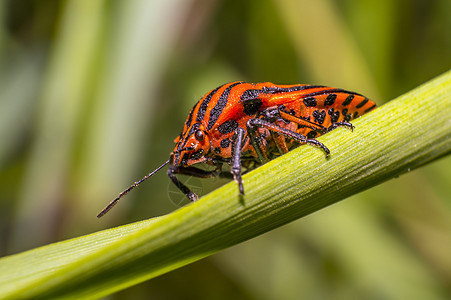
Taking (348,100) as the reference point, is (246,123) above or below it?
above

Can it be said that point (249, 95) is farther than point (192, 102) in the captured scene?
No

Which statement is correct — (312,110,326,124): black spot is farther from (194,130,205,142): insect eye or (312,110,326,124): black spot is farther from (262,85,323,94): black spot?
(194,130,205,142): insect eye

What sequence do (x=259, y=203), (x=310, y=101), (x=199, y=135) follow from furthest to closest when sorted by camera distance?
(x=310, y=101) → (x=199, y=135) → (x=259, y=203)

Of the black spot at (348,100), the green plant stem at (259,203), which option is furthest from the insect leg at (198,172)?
the green plant stem at (259,203)

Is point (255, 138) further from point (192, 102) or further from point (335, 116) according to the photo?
point (192, 102)

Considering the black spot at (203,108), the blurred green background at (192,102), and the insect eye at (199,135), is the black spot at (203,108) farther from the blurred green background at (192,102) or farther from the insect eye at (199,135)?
the blurred green background at (192,102)

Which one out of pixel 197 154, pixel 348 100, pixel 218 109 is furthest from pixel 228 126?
pixel 348 100

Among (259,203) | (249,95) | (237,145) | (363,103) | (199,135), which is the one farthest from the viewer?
(363,103)
